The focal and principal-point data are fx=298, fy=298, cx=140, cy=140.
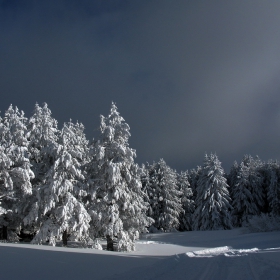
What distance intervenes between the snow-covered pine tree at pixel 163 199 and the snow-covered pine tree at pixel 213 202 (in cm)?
414

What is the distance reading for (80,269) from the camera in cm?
1179

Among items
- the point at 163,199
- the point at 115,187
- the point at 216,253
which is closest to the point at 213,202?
the point at 163,199

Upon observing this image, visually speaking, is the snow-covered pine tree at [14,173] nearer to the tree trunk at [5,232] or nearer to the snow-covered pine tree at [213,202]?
the tree trunk at [5,232]

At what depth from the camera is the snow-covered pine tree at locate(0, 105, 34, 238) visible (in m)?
24.1

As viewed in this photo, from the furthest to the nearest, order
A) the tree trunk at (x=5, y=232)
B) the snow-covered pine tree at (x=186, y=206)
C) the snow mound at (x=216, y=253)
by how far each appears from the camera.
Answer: the snow-covered pine tree at (x=186, y=206) < the tree trunk at (x=5, y=232) < the snow mound at (x=216, y=253)

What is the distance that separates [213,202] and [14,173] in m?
33.9

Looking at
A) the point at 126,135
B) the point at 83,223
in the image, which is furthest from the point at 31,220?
the point at 126,135

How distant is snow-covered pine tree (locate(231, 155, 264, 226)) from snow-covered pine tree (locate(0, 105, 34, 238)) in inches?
1579

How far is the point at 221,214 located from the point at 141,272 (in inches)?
1664

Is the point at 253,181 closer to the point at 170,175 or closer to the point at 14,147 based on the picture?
the point at 170,175

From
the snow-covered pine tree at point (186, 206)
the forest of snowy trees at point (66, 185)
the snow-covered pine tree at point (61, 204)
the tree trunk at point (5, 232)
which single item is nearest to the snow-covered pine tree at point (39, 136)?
the forest of snowy trees at point (66, 185)

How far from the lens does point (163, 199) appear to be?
52.7 m

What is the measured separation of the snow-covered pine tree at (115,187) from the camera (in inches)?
1002

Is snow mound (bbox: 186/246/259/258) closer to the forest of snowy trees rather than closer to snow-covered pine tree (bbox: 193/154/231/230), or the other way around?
the forest of snowy trees
